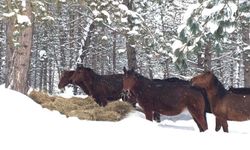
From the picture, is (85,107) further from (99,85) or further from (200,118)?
(200,118)

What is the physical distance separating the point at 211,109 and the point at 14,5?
602 centimetres

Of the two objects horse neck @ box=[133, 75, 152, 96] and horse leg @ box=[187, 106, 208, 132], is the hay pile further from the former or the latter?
horse leg @ box=[187, 106, 208, 132]

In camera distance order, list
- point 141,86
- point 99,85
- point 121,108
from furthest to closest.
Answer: point 99,85 → point 141,86 → point 121,108

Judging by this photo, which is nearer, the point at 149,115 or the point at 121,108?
the point at 121,108

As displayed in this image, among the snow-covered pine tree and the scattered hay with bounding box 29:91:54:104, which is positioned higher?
the snow-covered pine tree

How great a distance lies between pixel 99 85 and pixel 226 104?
4.79 metres

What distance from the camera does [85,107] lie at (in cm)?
1189

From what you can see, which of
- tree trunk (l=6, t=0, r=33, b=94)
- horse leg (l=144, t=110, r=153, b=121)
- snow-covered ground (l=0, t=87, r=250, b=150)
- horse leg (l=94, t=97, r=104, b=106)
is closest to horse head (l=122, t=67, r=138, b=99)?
horse leg (l=144, t=110, r=153, b=121)

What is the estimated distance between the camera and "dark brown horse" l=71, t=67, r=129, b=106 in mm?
13922

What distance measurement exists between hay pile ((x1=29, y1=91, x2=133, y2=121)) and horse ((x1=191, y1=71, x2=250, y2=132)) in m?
2.36

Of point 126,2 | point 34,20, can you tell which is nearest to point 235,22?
point 34,20

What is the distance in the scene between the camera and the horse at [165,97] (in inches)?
437

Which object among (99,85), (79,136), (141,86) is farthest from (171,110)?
(79,136)

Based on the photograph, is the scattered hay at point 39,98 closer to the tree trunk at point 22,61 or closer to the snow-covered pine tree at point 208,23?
the tree trunk at point 22,61
